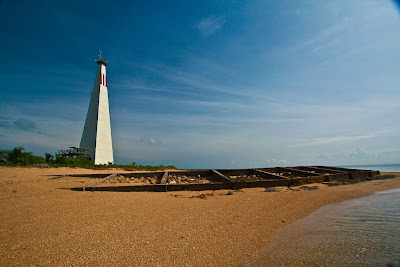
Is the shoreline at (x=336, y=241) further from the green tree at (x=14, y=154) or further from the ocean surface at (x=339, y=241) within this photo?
the green tree at (x=14, y=154)

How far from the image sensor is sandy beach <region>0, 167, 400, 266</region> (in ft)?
6.32

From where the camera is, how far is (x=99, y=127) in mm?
25625

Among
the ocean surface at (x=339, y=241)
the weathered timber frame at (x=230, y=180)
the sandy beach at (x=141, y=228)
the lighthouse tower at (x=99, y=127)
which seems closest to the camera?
the ocean surface at (x=339, y=241)

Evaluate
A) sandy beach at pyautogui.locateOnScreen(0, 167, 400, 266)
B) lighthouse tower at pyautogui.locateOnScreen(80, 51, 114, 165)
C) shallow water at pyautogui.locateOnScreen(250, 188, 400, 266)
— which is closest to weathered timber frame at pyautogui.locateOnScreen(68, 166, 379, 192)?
sandy beach at pyautogui.locateOnScreen(0, 167, 400, 266)

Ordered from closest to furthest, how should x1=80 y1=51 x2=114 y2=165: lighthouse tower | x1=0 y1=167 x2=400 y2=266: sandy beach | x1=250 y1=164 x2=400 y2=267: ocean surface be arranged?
x1=250 y1=164 x2=400 y2=267: ocean surface → x1=0 y1=167 x2=400 y2=266: sandy beach → x1=80 y1=51 x2=114 y2=165: lighthouse tower

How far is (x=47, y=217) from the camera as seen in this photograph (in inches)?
122

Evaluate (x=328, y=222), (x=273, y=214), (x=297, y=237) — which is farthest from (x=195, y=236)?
(x=328, y=222)

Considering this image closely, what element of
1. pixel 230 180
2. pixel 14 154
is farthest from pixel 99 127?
pixel 230 180

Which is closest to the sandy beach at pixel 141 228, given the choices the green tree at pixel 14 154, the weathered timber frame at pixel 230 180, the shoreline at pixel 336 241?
the shoreline at pixel 336 241

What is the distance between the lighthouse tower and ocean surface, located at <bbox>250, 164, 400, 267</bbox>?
1008 inches

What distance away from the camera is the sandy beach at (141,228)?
1.93m

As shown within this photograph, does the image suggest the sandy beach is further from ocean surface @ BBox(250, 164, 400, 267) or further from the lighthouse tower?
the lighthouse tower

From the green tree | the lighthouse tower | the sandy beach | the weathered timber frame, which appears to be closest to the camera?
the sandy beach

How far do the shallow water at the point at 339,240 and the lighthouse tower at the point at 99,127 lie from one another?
1009 inches
